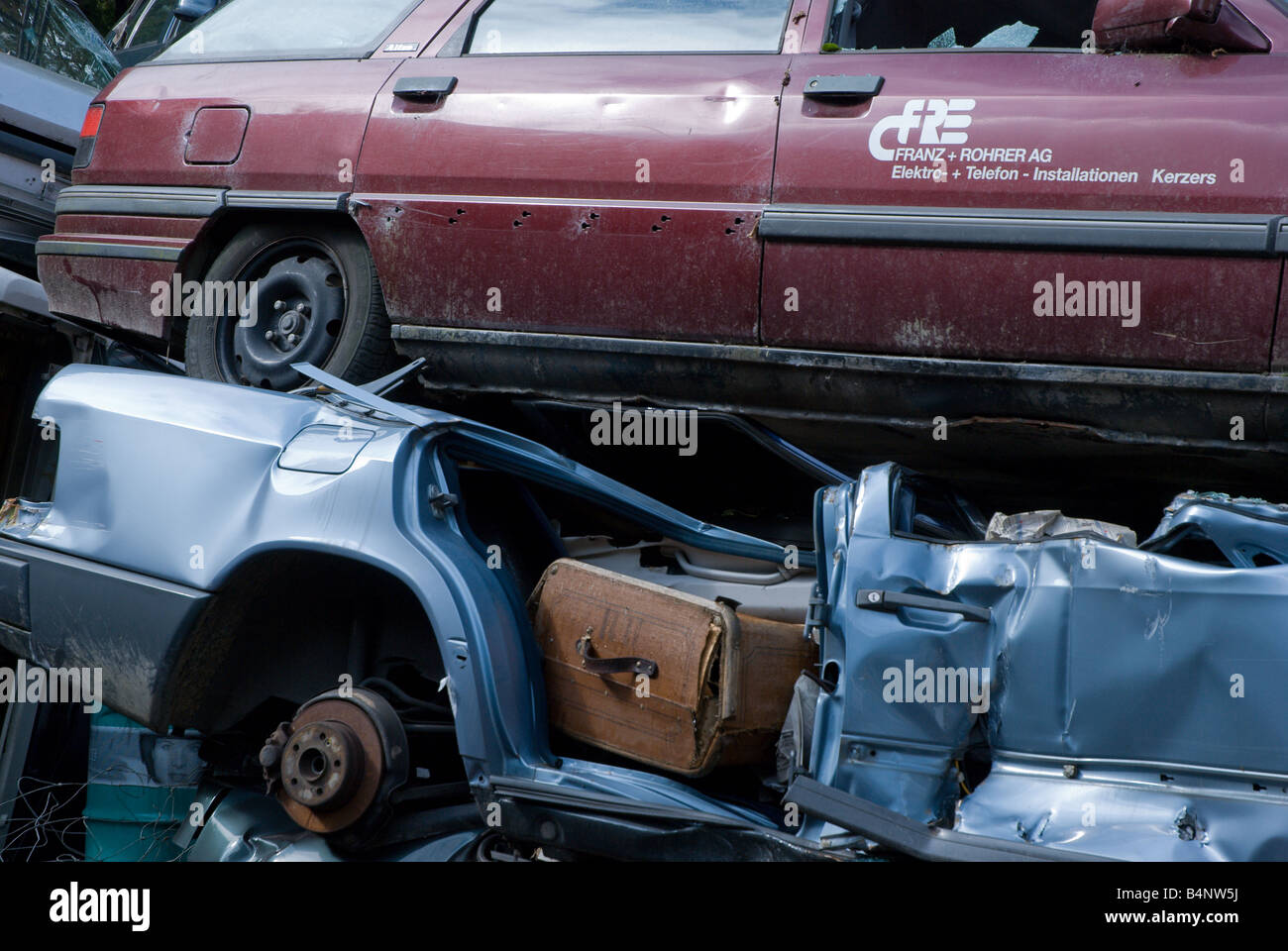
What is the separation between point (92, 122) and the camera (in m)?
4.33

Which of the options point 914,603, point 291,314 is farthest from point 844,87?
point 291,314

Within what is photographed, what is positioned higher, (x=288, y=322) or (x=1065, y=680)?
(x=288, y=322)

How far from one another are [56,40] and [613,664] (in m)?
5.11

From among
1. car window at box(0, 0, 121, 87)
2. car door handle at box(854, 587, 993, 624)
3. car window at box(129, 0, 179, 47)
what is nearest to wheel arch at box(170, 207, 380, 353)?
car door handle at box(854, 587, 993, 624)

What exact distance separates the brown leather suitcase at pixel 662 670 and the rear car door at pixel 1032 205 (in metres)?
0.97

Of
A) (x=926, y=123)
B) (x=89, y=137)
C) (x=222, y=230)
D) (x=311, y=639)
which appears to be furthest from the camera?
(x=89, y=137)

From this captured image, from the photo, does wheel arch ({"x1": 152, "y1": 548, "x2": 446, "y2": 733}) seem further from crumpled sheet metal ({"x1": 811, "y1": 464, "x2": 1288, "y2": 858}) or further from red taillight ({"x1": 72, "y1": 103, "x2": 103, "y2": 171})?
red taillight ({"x1": 72, "y1": 103, "x2": 103, "y2": 171})

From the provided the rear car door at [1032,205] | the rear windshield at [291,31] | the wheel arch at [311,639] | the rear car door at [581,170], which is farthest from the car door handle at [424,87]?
the wheel arch at [311,639]

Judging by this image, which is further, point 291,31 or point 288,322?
point 291,31

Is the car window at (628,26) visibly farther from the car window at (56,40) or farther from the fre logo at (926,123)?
the car window at (56,40)

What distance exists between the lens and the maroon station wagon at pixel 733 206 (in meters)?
3.06

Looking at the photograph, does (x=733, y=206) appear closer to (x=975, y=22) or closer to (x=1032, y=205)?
(x=1032, y=205)
